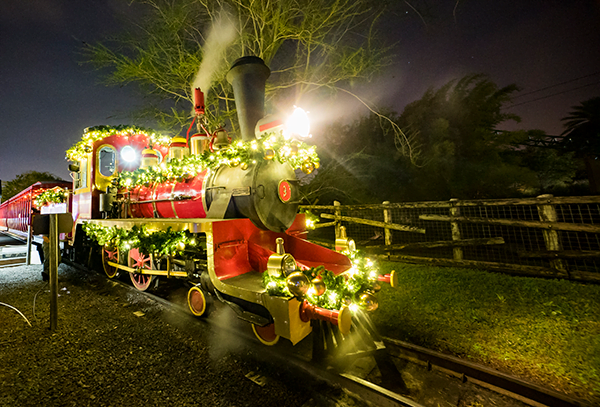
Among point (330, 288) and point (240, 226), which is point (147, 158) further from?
point (330, 288)

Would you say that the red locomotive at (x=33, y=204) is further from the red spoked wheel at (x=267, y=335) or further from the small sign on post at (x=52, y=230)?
the red spoked wheel at (x=267, y=335)

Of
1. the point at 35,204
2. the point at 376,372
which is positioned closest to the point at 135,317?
the point at 376,372

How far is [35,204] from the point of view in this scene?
29.7ft

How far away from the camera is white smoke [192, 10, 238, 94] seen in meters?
8.91

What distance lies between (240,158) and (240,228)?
89cm

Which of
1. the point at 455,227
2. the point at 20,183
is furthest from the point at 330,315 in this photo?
the point at 20,183

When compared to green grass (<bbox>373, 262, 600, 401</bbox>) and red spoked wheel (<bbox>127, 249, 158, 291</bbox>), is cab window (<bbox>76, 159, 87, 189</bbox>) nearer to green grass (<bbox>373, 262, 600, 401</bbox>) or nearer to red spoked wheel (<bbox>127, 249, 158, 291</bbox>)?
red spoked wheel (<bbox>127, 249, 158, 291</bbox>)

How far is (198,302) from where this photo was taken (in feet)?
12.6

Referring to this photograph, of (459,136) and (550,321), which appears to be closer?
(550,321)

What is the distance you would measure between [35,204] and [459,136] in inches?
801

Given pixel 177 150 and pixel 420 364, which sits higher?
pixel 177 150

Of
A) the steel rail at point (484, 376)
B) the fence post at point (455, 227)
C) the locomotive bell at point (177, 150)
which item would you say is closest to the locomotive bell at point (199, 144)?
the locomotive bell at point (177, 150)

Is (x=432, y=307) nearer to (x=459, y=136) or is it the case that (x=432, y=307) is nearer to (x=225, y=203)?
(x=225, y=203)

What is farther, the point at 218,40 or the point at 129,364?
the point at 218,40
